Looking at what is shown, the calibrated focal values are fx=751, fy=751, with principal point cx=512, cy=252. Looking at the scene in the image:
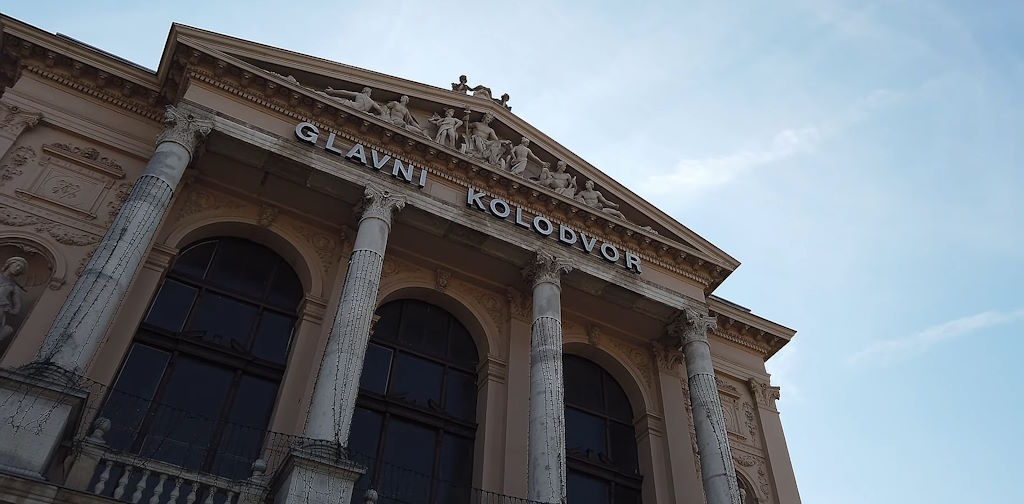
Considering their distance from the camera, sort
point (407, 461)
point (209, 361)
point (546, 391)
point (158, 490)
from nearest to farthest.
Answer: point (158, 490) → point (209, 361) → point (546, 391) → point (407, 461)

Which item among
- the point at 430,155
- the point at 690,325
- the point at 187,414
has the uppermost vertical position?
the point at 430,155

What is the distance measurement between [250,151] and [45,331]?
16.6 ft

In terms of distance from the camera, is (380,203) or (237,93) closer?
(380,203)

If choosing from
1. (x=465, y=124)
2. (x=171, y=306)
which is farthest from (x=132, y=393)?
Result: (x=465, y=124)

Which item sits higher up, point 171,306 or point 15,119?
point 15,119

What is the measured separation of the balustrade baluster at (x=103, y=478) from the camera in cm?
990

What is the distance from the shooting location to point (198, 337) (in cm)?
1445

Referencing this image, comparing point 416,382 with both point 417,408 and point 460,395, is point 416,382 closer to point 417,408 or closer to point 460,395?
point 417,408

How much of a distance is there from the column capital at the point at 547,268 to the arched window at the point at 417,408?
2.40m

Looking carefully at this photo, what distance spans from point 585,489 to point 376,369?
17.4ft

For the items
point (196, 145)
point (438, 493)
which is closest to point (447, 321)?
point (438, 493)

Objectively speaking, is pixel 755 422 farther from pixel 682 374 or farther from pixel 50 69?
pixel 50 69

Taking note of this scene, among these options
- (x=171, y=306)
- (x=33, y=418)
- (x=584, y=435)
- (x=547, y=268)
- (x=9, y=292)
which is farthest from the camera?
(x=584, y=435)

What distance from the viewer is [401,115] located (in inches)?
693
